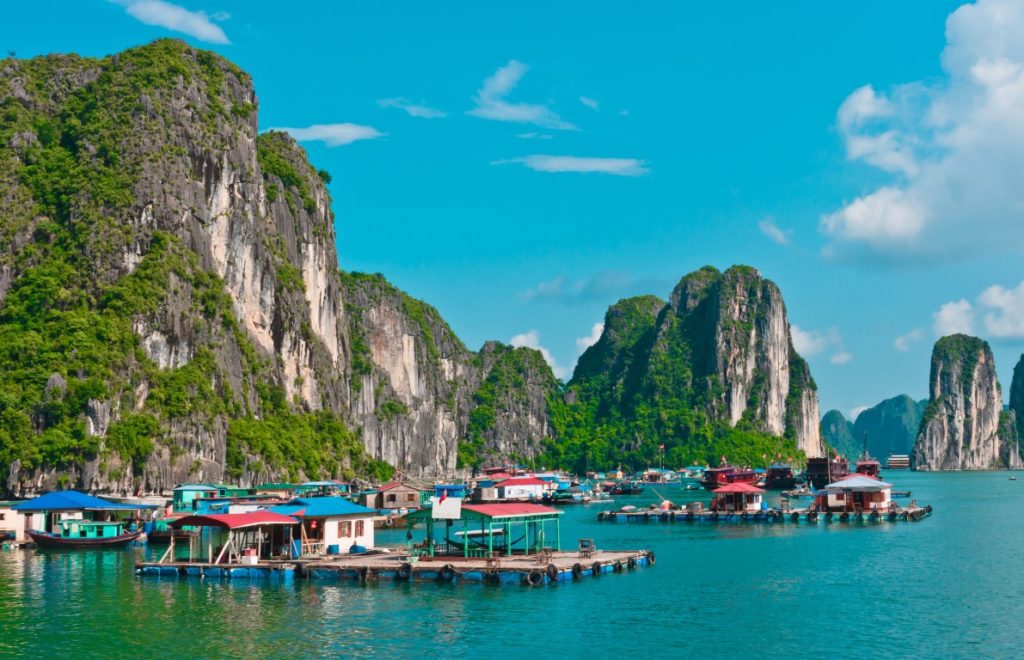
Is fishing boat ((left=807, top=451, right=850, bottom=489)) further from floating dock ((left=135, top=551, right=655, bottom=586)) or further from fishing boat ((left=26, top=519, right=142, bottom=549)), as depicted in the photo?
floating dock ((left=135, top=551, right=655, bottom=586))

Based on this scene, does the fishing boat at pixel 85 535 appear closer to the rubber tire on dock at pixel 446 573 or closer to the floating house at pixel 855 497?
the rubber tire on dock at pixel 446 573

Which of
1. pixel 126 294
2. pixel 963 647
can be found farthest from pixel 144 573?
pixel 126 294

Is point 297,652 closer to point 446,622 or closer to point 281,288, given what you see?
point 446,622

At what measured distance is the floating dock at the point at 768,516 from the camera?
10375 cm

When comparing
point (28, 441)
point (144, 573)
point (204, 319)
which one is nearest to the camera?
point (144, 573)

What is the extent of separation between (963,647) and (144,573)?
42794 mm

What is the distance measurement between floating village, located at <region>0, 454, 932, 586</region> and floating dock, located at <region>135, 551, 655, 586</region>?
0.22 feet

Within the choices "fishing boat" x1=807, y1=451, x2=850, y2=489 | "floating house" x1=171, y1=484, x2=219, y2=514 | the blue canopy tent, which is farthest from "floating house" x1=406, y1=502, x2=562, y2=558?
"fishing boat" x1=807, y1=451, x2=850, y2=489

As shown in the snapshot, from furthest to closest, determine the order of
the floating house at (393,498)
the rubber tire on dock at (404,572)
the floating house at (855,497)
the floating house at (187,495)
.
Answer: the floating house at (393,498), the floating house at (855,497), the floating house at (187,495), the rubber tire on dock at (404,572)

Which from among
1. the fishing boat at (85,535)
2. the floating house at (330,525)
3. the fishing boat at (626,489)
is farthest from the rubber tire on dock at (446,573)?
the fishing boat at (626,489)

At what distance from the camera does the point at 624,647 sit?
143 feet

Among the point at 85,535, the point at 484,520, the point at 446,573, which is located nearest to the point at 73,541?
the point at 85,535

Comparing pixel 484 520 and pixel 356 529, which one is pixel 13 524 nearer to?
pixel 356 529

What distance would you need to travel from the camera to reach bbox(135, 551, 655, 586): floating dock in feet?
189
